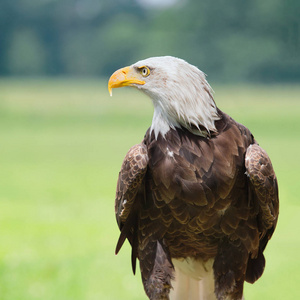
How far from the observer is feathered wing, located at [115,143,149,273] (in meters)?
3.17

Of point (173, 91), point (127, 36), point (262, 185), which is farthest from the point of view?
point (127, 36)

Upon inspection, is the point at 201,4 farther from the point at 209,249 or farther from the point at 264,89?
the point at 209,249

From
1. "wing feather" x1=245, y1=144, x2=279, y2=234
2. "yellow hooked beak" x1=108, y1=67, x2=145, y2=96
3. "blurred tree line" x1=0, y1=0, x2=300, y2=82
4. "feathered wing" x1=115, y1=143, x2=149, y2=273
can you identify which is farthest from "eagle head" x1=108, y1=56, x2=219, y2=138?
"blurred tree line" x1=0, y1=0, x2=300, y2=82

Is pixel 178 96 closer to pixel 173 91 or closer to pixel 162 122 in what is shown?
pixel 173 91

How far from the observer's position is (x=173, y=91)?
9.93ft

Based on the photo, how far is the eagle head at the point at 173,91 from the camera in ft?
9.95

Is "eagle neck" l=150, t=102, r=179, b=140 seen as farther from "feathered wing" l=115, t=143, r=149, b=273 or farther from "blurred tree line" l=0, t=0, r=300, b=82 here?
"blurred tree line" l=0, t=0, r=300, b=82

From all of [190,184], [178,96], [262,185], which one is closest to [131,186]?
[190,184]

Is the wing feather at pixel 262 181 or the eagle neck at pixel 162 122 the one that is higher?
the eagle neck at pixel 162 122

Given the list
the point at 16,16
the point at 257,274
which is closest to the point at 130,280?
the point at 257,274

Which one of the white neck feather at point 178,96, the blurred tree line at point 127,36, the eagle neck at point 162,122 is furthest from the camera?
the blurred tree line at point 127,36

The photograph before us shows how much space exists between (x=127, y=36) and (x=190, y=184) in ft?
70.0

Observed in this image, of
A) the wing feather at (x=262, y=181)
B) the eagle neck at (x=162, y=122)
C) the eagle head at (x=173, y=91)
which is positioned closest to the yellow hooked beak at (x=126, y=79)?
the eagle head at (x=173, y=91)

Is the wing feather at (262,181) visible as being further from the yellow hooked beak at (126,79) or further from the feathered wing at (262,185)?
the yellow hooked beak at (126,79)
